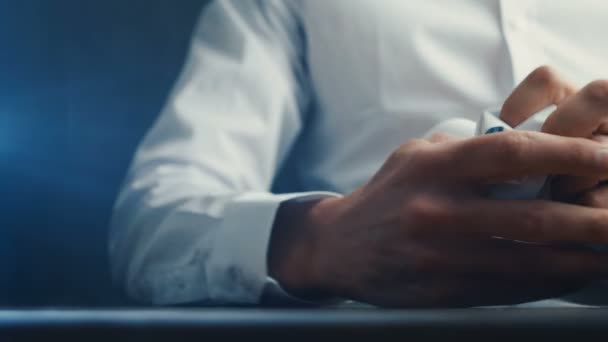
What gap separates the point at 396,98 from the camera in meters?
0.50

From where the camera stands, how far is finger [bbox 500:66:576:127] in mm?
296

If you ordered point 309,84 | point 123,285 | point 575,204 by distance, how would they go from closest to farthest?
1. point 575,204
2. point 123,285
3. point 309,84

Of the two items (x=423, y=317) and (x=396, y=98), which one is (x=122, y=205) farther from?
(x=423, y=317)

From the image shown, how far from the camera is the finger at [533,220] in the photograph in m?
0.23

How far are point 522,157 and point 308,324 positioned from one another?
0.47 feet

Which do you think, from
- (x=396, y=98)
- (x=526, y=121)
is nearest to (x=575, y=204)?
(x=526, y=121)

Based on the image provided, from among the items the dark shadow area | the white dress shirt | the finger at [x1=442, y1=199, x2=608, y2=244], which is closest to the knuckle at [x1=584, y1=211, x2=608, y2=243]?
the finger at [x1=442, y1=199, x2=608, y2=244]

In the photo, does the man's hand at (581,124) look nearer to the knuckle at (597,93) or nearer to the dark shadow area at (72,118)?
the knuckle at (597,93)

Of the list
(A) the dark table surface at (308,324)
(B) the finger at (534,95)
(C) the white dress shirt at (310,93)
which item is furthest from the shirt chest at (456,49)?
(A) the dark table surface at (308,324)

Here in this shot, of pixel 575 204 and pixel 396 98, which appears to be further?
pixel 396 98

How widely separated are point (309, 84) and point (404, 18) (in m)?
0.11

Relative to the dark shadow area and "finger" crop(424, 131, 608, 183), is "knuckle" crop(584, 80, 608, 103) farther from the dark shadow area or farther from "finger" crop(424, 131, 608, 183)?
the dark shadow area

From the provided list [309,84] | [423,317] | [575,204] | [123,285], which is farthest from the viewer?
[309,84]

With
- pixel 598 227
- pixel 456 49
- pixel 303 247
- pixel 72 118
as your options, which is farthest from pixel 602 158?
pixel 72 118
